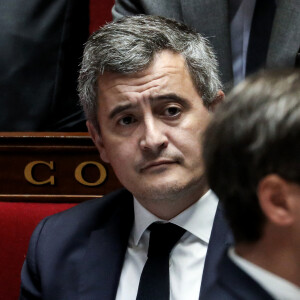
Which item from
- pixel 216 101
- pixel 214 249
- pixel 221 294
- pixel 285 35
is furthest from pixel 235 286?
pixel 285 35

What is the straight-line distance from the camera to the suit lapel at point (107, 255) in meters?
0.78

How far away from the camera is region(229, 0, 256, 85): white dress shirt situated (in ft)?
3.16

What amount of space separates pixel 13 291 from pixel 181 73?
459mm

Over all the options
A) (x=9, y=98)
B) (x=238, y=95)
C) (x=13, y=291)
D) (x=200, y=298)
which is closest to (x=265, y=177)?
(x=238, y=95)

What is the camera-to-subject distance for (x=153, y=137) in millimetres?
728

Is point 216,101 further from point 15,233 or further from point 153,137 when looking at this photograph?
point 15,233

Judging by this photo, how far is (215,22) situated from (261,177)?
1.95ft

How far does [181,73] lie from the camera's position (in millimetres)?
788

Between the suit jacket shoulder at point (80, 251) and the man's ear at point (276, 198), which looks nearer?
the man's ear at point (276, 198)

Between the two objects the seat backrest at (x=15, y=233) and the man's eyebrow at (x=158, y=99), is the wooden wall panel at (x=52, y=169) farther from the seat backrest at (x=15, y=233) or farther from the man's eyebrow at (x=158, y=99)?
the man's eyebrow at (x=158, y=99)

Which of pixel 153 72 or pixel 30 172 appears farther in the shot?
pixel 30 172

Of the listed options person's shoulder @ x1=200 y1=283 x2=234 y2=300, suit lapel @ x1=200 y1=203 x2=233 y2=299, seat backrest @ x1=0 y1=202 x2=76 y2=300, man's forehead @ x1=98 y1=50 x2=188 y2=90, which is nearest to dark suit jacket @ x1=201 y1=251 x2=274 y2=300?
person's shoulder @ x1=200 y1=283 x2=234 y2=300

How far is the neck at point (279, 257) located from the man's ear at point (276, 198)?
17 millimetres

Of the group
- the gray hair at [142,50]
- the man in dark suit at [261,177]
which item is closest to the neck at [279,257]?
the man in dark suit at [261,177]
